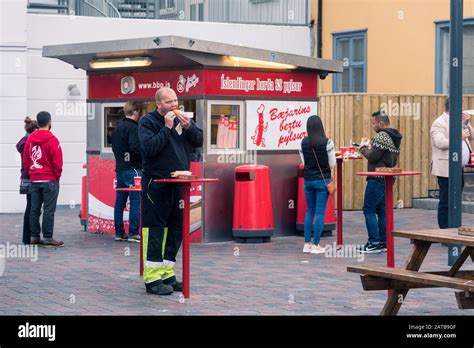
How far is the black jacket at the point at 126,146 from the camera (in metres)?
15.0

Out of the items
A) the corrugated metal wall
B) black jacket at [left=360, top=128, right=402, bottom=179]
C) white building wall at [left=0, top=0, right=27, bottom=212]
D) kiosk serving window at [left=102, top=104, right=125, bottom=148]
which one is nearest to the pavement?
black jacket at [left=360, top=128, right=402, bottom=179]

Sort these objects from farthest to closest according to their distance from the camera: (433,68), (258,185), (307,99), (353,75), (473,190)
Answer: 1. (353,75)
2. (433,68)
3. (473,190)
4. (307,99)
5. (258,185)

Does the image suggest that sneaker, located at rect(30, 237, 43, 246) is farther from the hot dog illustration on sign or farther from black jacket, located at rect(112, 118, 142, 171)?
the hot dog illustration on sign

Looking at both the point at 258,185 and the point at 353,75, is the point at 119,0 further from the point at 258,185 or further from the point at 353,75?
the point at 258,185

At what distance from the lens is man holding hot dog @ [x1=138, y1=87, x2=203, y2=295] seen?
1028cm

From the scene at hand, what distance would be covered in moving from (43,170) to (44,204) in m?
0.48

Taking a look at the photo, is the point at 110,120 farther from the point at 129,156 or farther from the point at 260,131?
the point at 260,131

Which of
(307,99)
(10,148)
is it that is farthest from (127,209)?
(10,148)

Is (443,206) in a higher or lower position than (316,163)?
lower

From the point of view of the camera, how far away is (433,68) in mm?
21719

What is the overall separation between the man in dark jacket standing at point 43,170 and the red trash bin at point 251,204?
2.42m

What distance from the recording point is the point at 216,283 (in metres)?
11.2

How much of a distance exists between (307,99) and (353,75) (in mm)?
7913

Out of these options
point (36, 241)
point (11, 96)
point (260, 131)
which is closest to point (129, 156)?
point (36, 241)
